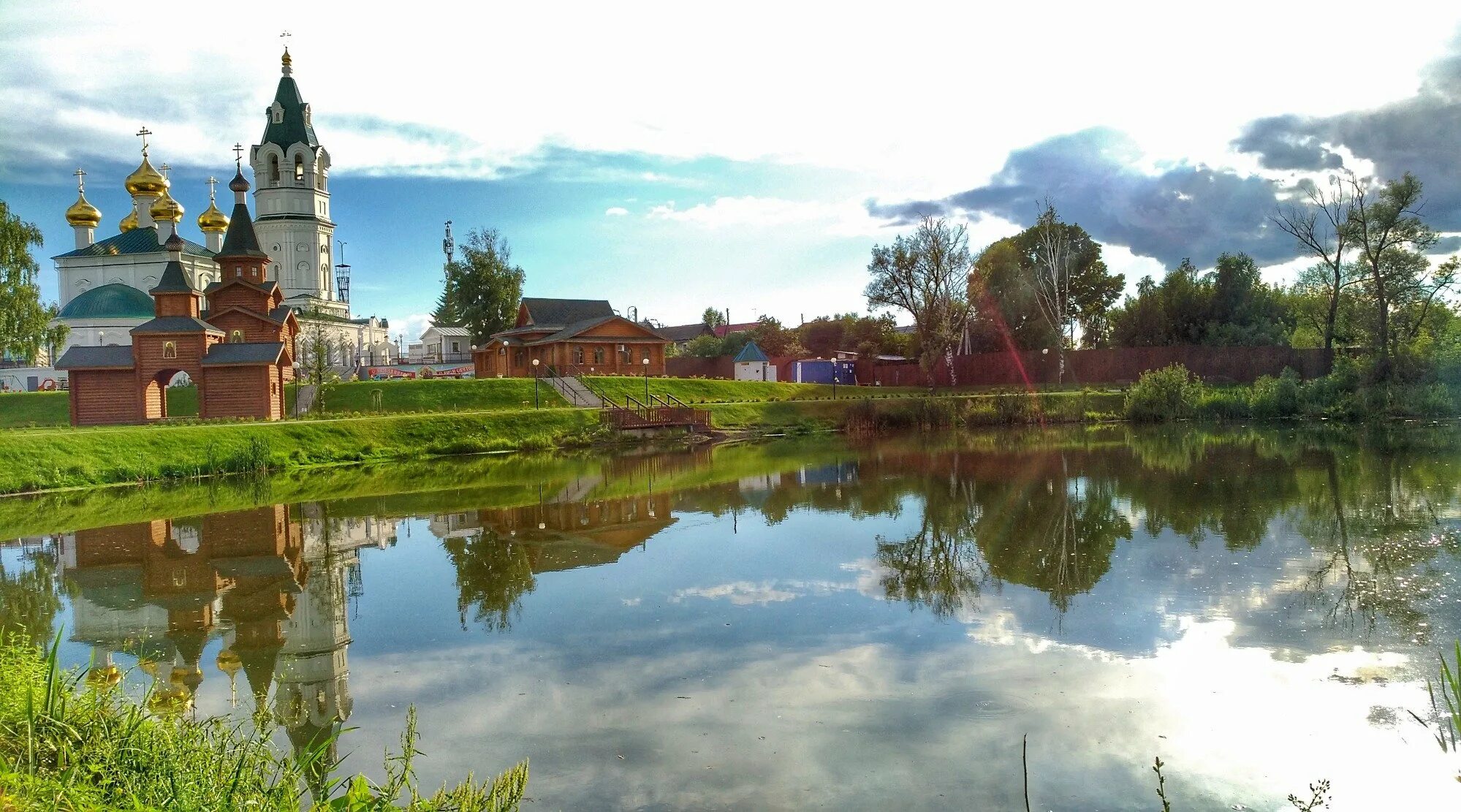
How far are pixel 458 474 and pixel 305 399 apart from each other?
17119mm

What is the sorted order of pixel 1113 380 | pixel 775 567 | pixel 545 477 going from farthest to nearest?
pixel 1113 380 → pixel 545 477 → pixel 775 567

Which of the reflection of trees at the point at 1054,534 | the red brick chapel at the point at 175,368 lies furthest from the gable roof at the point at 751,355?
the reflection of trees at the point at 1054,534

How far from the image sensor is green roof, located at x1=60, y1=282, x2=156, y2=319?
5312cm

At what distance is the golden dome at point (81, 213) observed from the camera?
2324 inches

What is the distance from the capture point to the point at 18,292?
40188 mm

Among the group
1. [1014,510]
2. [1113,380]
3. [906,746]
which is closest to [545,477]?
[1014,510]

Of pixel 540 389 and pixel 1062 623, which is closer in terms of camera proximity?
pixel 1062 623

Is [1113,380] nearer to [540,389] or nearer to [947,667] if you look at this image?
[540,389]

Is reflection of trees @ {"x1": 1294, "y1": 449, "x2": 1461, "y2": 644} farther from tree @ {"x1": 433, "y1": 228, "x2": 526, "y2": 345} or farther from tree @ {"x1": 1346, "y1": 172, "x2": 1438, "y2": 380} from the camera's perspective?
tree @ {"x1": 433, "y1": 228, "x2": 526, "y2": 345}

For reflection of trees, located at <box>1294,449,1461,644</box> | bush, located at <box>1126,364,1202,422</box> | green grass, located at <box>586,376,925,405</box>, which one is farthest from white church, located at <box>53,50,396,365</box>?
reflection of trees, located at <box>1294,449,1461,644</box>

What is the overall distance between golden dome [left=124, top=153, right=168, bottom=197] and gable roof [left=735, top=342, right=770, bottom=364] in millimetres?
34001

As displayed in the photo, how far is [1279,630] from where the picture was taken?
9172mm

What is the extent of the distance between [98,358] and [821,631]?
3155 cm

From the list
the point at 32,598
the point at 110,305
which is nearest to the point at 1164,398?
the point at 32,598
